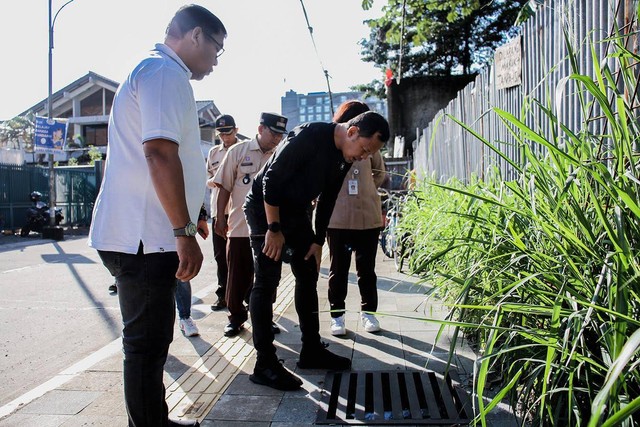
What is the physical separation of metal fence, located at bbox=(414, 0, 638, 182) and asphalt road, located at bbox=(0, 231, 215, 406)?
10.9 feet

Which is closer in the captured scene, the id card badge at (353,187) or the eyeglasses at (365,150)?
the eyeglasses at (365,150)

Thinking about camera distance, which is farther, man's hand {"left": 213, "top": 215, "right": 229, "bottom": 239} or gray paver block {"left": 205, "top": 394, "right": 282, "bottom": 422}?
man's hand {"left": 213, "top": 215, "right": 229, "bottom": 239}

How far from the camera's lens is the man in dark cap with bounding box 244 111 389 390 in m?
3.75

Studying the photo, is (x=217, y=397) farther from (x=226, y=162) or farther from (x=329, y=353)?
(x=226, y=162)

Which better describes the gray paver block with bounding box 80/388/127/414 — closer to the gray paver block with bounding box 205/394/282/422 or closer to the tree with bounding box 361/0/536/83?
the gray paver block with bounding box 205/394/282/422

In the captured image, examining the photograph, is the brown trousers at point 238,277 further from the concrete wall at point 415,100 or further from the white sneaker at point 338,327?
the concrete wall at point 415,100

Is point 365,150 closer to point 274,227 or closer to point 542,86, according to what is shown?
point 274,227

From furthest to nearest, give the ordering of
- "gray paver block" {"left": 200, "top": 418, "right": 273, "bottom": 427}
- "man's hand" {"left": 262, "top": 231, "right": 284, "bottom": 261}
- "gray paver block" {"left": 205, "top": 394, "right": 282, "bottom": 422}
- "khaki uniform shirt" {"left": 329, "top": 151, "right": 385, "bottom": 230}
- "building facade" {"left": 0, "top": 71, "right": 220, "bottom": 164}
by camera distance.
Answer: "building facade" {"left": 0, "top": 71, "right": 220, "bottom": 164}
"khaki uniform shirt" {"left": 329, "top": 151, "right": 385, "bottom": 230}
"man's hand" {"left": 262, "top": 231, "right": 284, "bottom": 261}
"gray paver block" {"left": 205, "top": 394, "right": 282, "bottom": 422}
"gray paver block" {"left": 200, "top": 418, "right": 273, "bottom": 427}

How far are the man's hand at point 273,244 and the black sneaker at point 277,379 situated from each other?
27.2 inches

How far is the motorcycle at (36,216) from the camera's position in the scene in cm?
1797

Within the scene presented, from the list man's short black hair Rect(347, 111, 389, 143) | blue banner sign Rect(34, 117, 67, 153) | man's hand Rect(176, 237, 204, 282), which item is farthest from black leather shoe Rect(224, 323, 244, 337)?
blue banner sign Rect(34, 117, 67, 153)

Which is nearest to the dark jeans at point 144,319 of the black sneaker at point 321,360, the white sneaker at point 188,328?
the black sneaker at point 321,360

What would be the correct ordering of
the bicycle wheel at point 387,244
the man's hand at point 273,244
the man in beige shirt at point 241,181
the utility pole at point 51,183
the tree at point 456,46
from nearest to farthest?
the man's hand at point 273,244, the man in beige shirt at point 241,181, the bicycle wheel at point 387,244, the utility pole at point 51,183, the tree at point 456,46

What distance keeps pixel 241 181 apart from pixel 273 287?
6.17ft
